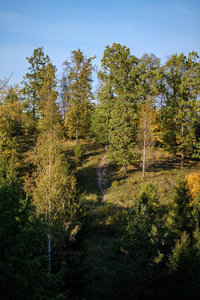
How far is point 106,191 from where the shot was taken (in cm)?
3083

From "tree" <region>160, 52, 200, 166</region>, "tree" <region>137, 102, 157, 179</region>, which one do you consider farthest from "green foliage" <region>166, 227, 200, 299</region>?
"tree" <region>160, 52, 200, 166</region>

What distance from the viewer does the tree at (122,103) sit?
3325 centimetres

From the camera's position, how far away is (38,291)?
8195 millimetres

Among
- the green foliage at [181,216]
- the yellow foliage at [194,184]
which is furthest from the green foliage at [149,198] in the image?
the green foliage at [181,216]

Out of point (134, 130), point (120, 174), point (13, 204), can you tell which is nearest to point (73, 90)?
point (134, 130)

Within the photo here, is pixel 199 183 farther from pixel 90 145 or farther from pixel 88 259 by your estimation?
pixel 90 145

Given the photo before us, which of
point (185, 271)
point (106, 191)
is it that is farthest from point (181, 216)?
point (106, 191)

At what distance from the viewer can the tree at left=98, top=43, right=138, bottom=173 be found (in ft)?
109

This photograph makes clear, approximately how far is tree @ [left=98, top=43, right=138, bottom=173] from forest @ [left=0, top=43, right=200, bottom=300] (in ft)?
0.53

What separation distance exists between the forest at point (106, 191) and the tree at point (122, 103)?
0.16 meters

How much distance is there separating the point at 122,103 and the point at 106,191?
13.7m

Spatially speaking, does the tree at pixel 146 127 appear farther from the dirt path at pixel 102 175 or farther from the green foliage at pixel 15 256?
the green foliage at pixel 15 256

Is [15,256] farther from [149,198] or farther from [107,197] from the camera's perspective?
[107,197]

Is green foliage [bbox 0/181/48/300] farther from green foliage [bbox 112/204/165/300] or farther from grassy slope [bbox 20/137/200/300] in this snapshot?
grassy slope [bbox 20/137/200/300]
